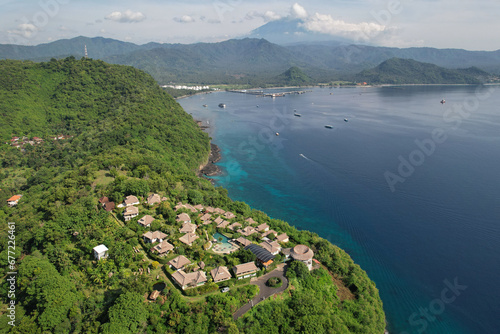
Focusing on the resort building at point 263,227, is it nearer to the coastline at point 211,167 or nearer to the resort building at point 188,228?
the resort building at point 188,228

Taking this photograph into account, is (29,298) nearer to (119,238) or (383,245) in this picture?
(119,238)

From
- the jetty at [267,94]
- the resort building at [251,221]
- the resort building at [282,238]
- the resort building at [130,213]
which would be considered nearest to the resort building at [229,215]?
the resort building at [251,221]

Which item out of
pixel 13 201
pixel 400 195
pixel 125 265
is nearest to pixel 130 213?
pixel 125 265

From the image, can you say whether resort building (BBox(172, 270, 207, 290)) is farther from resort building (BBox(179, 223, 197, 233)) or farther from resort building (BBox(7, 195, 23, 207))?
resort building (BBox(7, 195, 23, 207))

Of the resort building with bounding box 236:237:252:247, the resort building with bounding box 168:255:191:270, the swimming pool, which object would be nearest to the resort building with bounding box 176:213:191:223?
the swimming pool

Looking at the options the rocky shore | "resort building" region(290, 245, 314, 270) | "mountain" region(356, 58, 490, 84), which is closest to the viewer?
"resort building" region(290, 245, 314, 270)

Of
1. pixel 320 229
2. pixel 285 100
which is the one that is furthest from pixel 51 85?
pixel 285 100

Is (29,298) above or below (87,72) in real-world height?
below
